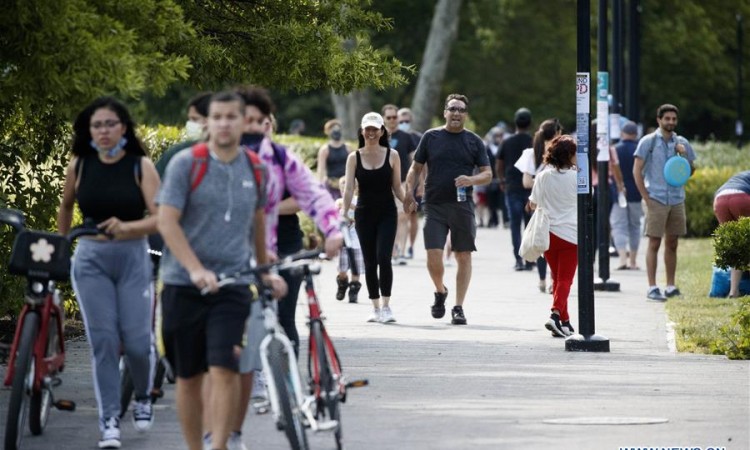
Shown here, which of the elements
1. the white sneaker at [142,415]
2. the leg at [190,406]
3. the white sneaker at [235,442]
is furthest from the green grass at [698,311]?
the leg at [190,406]

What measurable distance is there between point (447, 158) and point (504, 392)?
4.77m

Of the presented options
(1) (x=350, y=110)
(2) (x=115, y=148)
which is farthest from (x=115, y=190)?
(1) (x=350, y=110)

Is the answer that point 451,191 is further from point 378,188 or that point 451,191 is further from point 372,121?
point 372,121

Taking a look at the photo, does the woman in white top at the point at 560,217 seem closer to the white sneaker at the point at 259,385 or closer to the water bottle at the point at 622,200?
the white sneaker at the point at 259,385

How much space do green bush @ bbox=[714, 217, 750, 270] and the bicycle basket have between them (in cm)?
619

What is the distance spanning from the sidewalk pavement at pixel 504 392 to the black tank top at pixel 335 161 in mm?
5871

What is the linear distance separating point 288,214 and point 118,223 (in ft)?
5.88

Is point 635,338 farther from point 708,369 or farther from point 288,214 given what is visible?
point 288,214

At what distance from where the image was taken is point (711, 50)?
56.0 m

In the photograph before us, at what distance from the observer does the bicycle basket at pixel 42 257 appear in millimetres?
8281

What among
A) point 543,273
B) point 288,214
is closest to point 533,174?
point 543,273

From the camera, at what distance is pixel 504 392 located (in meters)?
9.93

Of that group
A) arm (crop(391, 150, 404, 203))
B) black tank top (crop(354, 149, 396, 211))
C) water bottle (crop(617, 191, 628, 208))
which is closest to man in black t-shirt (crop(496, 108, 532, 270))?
water bottle (crop(617, 191, 628, 208))

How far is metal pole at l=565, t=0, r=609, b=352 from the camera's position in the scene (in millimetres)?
12102
